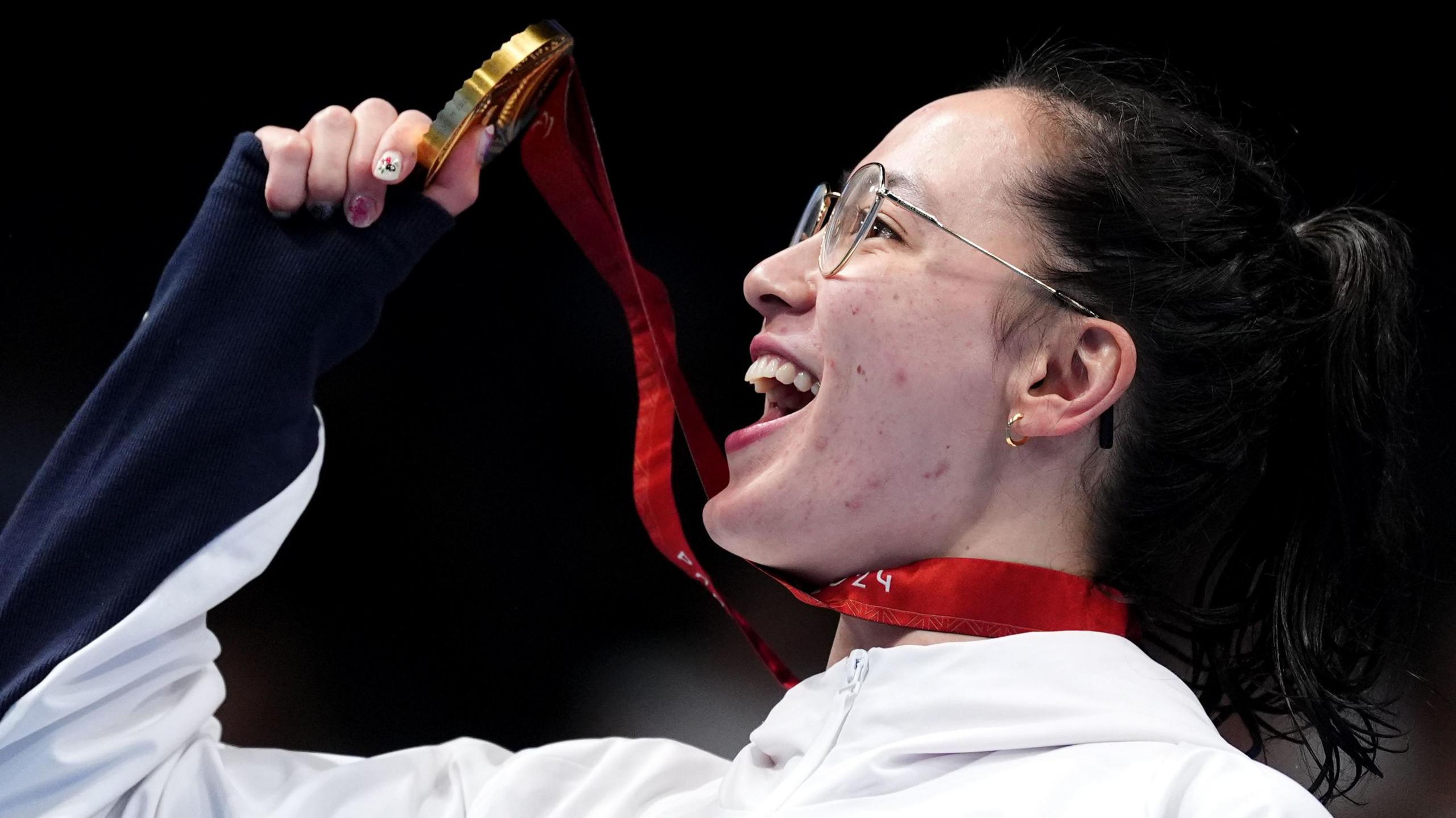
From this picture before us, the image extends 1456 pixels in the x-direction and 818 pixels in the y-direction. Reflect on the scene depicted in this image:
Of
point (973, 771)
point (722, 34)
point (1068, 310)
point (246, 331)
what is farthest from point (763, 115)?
point (973, 771)

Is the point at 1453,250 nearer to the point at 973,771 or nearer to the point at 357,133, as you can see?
the point at 973,771

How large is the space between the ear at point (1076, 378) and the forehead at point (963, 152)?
159 mm

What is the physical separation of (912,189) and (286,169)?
0.64 metres

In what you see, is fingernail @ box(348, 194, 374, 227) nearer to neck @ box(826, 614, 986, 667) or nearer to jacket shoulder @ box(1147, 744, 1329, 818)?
neck @ box(826, 614, 986, 667)

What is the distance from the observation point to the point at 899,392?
49.8 inches

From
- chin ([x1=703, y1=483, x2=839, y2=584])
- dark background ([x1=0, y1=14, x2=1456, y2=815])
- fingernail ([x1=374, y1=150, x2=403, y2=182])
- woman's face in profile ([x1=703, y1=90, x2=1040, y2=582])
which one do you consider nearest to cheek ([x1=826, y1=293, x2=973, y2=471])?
woman's face in profile ([x1=703, y1=90, x2=1040, y2=582])

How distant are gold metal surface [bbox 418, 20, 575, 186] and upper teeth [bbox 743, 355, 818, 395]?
0.37 metres

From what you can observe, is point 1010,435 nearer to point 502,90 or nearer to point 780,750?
point 780,750

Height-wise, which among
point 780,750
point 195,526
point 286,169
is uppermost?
point 286,169

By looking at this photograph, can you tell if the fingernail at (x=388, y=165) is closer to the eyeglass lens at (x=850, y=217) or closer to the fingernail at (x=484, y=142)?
the fingernail at (x=484, y=142)

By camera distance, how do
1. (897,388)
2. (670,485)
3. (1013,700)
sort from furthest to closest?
(670,485) < (897,388) < (1013,700)

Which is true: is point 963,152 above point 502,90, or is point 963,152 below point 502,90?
below

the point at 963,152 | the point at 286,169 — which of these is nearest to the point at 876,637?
the point at 963,152

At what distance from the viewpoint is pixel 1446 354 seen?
5.51ft
